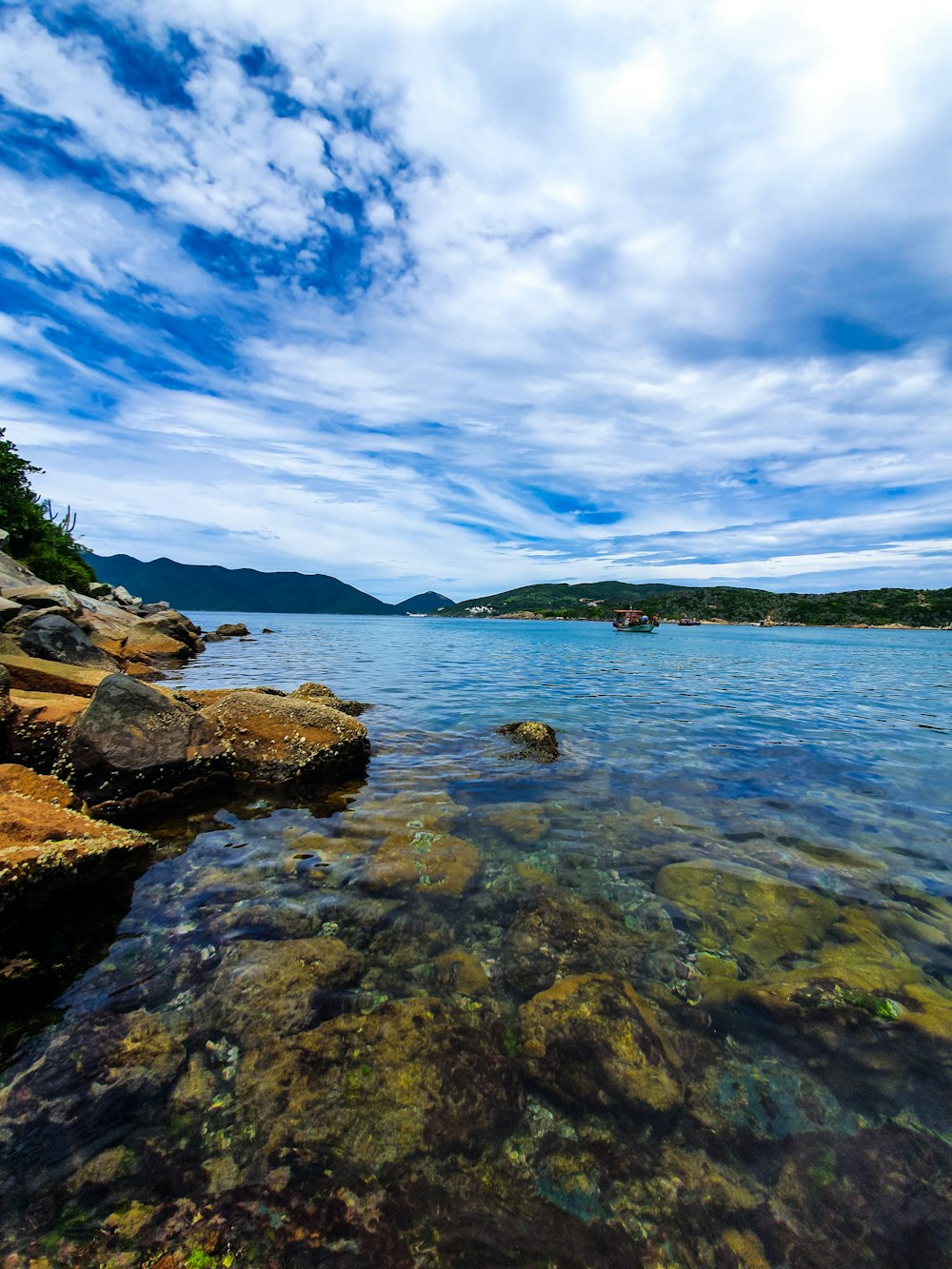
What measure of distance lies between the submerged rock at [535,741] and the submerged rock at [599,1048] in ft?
24.3

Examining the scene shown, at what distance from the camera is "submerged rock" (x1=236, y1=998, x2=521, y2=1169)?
3477mm

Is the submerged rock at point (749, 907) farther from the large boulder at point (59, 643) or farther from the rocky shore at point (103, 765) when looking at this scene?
the large boulder at point (59, 643)

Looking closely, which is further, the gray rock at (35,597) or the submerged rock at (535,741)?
the gray rock at (35,597)

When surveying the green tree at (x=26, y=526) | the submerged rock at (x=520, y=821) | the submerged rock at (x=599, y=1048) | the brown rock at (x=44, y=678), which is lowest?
the submerged rock at (x=599, y=1048)

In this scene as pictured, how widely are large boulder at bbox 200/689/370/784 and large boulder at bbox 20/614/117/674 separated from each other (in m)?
9.61

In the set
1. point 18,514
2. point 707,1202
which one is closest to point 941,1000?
point 707,1202

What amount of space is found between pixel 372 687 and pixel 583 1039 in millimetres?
19354

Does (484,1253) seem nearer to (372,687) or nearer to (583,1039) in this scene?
(583,1039)

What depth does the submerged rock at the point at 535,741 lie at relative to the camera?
41.0ft

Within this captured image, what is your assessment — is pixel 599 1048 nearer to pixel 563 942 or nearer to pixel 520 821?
pixel 563 942

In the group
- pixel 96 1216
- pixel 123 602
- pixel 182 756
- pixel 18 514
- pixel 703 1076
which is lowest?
pixel 703 1076

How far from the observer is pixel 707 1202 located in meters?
3.27

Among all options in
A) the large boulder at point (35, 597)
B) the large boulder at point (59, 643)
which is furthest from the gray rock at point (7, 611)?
the large boulder at point (35, 597)

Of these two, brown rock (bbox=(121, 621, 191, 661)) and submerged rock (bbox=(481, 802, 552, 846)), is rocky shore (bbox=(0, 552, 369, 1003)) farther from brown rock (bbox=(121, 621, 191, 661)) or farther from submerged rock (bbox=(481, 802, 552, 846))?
brown rock (bbox=(121, 621, 191, 661))
